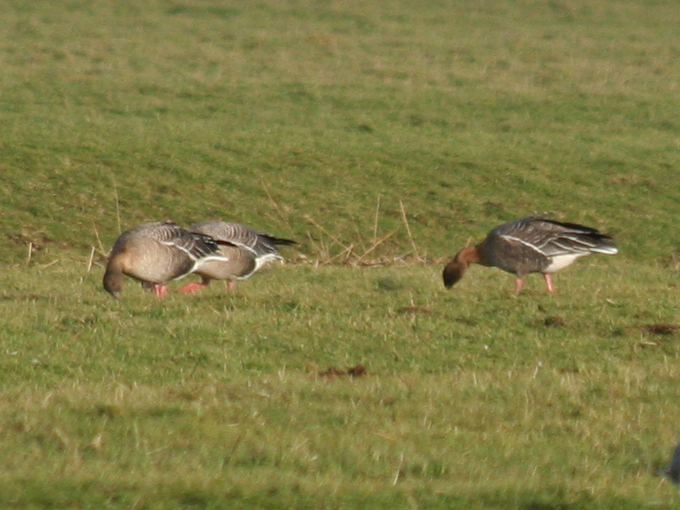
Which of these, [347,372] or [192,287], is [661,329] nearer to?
[347,372]

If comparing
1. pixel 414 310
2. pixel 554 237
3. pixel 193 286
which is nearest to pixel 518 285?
pixel 554 237

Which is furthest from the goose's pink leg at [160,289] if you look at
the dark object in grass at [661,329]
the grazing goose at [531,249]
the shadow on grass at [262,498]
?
the shadow on grass at [262,498]

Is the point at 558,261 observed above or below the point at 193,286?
above

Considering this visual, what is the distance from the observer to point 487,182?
20656 mm

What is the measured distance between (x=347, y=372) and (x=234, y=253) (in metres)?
3.72

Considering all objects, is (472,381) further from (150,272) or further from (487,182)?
(487,182)

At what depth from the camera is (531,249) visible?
12492mm

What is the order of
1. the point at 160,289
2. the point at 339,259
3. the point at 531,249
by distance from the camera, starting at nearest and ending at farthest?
1. the point at 160,289
2. the point at 531,249
3. the point at 339,259

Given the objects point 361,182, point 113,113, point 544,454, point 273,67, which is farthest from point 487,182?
point 544,454

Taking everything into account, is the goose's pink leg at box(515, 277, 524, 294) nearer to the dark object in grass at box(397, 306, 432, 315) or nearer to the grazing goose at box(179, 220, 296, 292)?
the dark object in grass at box(397, 306, 432, 315)

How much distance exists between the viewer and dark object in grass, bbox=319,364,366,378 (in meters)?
9.16

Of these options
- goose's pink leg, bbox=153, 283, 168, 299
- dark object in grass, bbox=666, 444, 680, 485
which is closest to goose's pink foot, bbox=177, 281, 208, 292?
goose's pink leg, bbox=153, 283, 168, 299

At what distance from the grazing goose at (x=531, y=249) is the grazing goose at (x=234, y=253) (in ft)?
6.46

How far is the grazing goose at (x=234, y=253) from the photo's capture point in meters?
12.6
